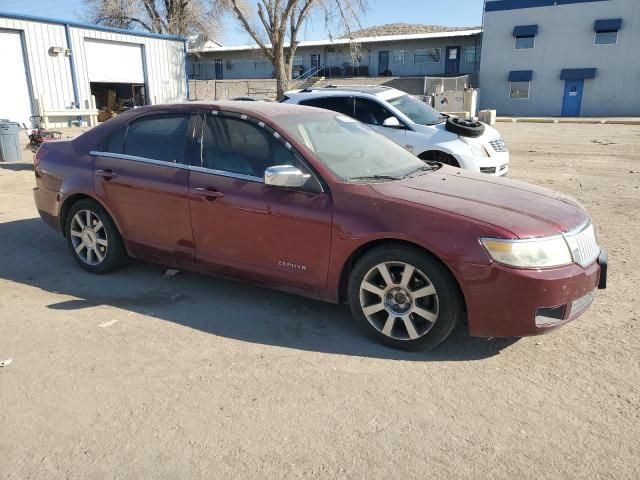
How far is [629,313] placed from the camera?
4.12 metres

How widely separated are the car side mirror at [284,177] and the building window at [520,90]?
37775mm

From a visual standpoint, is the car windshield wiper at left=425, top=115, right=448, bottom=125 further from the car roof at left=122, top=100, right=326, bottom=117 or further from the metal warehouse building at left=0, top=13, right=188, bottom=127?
the metal warehouse building at left=0, top=13, right=188, bottom=127

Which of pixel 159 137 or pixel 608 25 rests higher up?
pixel 608 25

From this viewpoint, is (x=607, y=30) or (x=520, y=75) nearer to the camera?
(x=607, y=30)

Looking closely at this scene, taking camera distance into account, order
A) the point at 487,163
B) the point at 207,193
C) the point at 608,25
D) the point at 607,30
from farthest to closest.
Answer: the point at 607,30 → the point at 608,25 → the point at 487,163 → the point at 207,193

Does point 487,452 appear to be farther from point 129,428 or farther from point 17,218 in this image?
point 17,218

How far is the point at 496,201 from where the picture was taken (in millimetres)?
3680

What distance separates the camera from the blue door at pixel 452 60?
44.4 meters

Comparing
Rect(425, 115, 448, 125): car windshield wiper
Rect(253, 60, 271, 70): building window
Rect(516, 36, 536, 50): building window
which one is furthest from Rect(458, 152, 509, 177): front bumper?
Rect(253, 60, 271, 70): building window

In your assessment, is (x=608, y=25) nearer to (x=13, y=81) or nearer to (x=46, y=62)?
(x=46, y=62)

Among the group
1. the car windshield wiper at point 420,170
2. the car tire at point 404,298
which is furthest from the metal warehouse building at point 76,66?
the car tire at point 404,298

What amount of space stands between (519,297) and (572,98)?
3775 cm

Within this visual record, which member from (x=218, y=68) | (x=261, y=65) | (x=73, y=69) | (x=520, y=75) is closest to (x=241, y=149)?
(x=73, y=69)

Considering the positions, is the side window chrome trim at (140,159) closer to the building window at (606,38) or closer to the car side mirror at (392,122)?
the car side mirror at (392,122)
